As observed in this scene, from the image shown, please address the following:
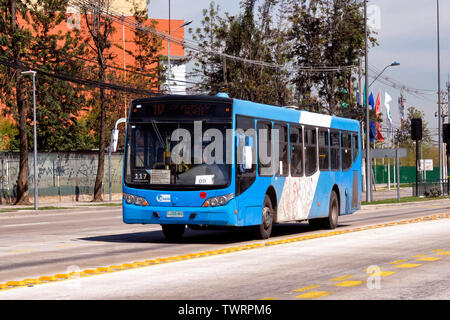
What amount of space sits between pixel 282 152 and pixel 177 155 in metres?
Answer: 3.39

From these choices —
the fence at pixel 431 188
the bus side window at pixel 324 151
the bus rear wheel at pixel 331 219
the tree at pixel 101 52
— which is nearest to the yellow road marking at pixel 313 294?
the bus side window at pixel 324 151

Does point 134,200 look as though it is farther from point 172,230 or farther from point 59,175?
point 59,175

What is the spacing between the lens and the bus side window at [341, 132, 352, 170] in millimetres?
24828

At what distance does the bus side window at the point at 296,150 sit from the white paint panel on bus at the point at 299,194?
0.20 metres

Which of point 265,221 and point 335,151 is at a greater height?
point 335,151

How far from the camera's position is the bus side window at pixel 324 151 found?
22859 millimetres

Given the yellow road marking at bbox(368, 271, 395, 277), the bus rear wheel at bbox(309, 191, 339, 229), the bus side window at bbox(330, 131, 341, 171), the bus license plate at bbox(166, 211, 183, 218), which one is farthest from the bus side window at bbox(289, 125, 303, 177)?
the yellow road marking at bbox(368, 271, 395, 277)

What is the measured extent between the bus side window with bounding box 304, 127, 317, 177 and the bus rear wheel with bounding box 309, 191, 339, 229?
1.89m

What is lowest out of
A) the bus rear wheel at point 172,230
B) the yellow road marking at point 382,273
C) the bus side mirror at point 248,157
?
the yellow road marking at point 382,273

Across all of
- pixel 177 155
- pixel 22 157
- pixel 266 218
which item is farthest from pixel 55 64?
pixel 177 155

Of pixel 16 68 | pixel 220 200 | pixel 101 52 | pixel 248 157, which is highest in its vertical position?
pixel 101 52

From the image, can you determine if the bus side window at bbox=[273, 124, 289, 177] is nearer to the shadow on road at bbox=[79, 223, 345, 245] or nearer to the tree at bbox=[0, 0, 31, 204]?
the shadow on road at bbox=[79, 223, 345, 245]

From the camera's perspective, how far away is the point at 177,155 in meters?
17.8

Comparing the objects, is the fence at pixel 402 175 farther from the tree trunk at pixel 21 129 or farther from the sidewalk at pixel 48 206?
the tree trunk at pixel 21 129
